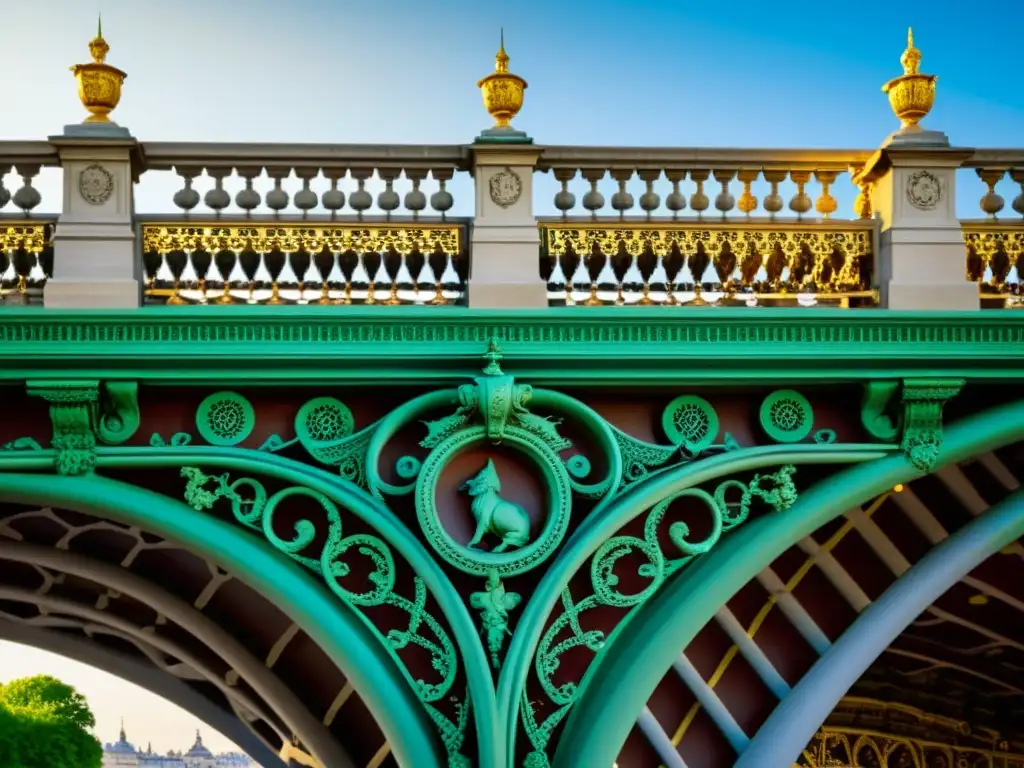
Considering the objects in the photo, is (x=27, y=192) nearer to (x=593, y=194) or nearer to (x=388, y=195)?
(x=388, y=195)

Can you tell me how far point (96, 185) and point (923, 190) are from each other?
5.05 m

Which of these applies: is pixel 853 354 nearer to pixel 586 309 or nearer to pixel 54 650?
pixel 586 309

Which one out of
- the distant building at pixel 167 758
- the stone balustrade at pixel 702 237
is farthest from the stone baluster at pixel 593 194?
the distant building at pixel 167 758

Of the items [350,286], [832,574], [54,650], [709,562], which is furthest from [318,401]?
[54,650]

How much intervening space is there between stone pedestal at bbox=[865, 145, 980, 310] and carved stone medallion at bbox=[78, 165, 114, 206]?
4.68 meters

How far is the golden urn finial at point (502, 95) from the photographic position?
41.2 feet

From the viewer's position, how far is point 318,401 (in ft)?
39.6

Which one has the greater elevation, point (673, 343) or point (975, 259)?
point (975, 259)

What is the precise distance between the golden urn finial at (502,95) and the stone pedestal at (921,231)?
225 cm

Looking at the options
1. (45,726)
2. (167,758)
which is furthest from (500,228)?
(167,758)

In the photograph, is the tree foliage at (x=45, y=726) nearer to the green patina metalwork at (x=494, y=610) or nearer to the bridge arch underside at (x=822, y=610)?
the bridge arch underside at (x=822, y=610)

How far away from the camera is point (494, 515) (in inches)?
467

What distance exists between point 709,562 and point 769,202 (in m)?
2.29

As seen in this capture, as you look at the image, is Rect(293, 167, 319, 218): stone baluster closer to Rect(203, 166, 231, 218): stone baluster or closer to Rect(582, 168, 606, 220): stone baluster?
Rect(203, 166, 231, 218): stone baluster
